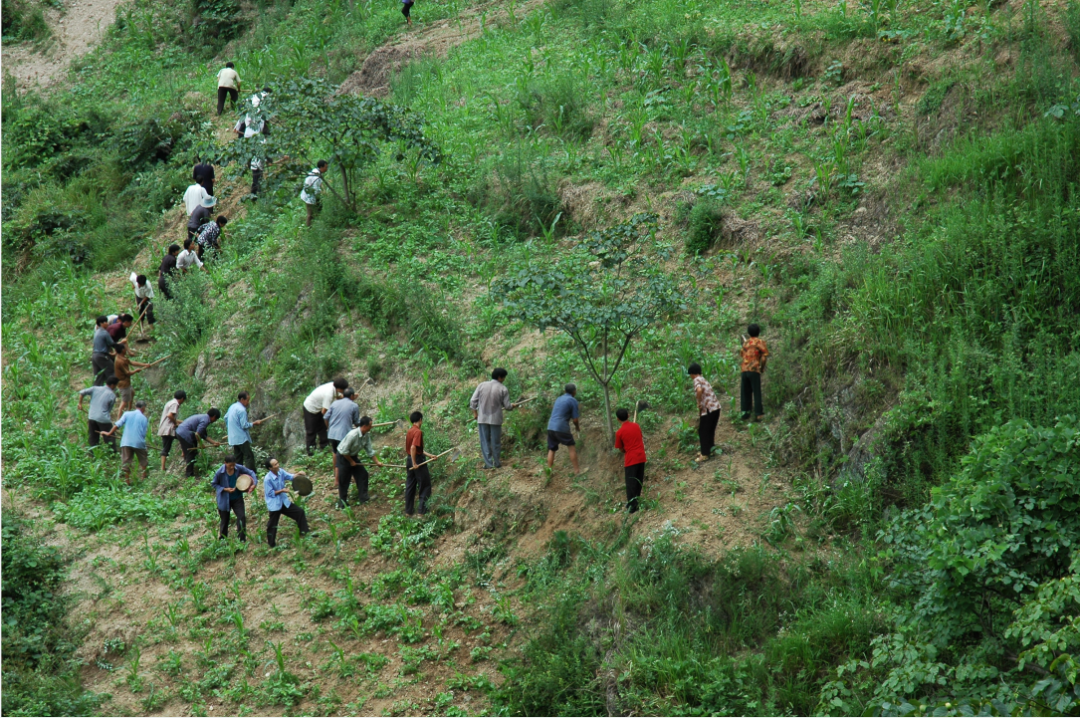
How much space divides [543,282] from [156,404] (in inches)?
293

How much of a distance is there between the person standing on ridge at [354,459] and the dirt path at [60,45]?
1703 centimetres

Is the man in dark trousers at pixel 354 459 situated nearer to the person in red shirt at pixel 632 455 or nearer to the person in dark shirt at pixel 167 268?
the person in red shirt at pixel 632 455

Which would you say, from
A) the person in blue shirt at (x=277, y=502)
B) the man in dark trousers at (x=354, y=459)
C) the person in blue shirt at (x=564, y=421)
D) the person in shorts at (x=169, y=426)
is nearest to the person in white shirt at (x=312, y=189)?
the person in shorts at (x=169, y=426)

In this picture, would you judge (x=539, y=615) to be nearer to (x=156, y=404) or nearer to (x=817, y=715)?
(x=817, y=715)

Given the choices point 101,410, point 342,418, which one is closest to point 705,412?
point 342,418

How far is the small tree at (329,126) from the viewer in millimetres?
14438

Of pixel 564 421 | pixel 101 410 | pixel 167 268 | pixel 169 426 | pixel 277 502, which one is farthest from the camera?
pixel 167 268

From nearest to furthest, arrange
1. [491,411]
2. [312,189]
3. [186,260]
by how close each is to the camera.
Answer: [491,411]
[312,189]
[186,260]

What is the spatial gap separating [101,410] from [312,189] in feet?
15.4

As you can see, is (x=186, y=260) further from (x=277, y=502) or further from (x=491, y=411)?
(x=491, y=411)

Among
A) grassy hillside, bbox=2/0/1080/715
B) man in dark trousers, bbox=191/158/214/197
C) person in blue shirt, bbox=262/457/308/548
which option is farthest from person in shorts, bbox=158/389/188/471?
man in dark trousers, bbox=191/158/214/197

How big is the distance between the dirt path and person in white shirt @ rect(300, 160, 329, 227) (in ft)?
38.1

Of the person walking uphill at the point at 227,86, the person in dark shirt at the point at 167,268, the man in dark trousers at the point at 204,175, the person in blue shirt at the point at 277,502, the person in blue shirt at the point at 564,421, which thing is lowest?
the person in blue shirt at the point at 277,502

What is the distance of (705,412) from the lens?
981cm
